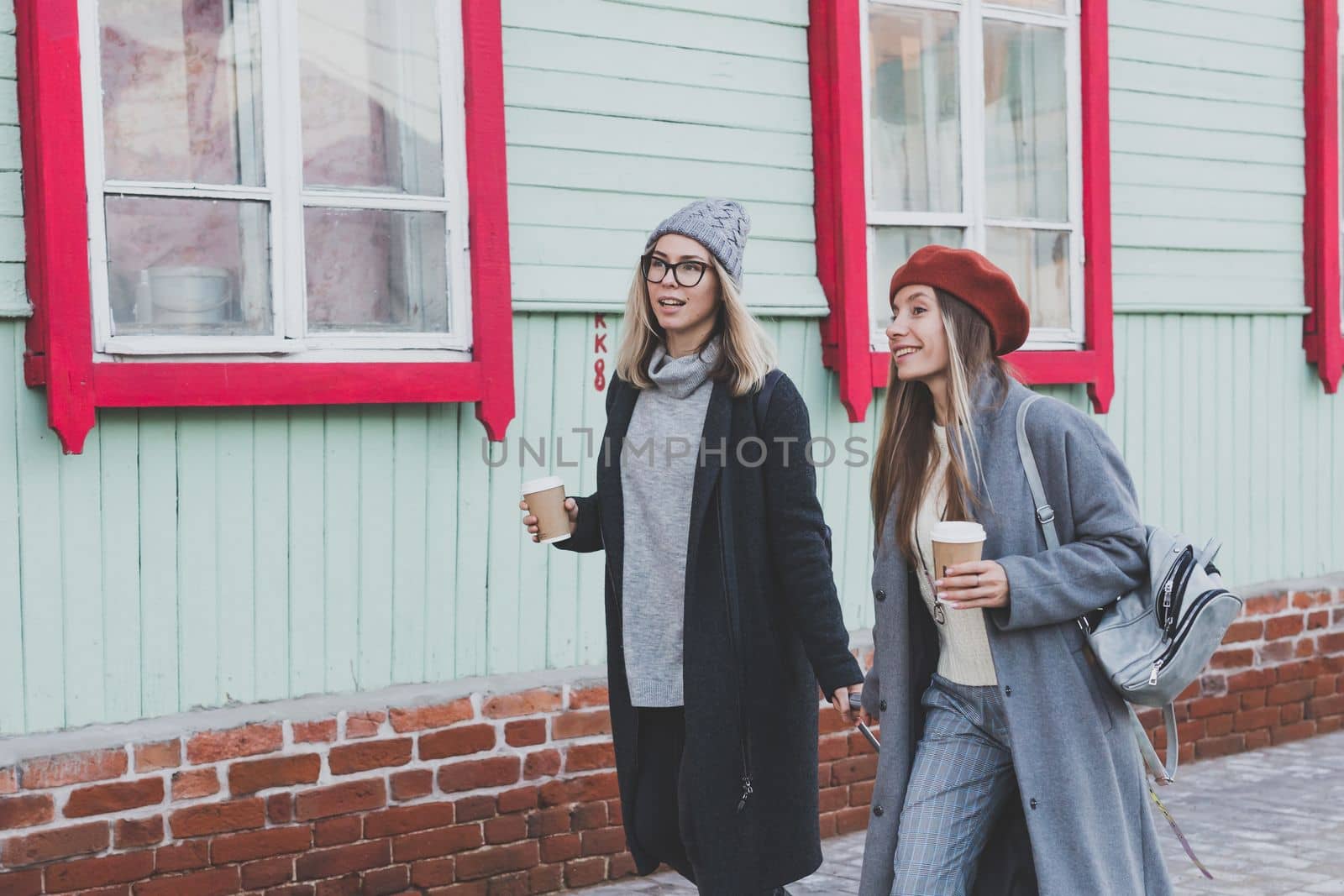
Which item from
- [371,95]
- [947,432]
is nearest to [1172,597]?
[947,432]

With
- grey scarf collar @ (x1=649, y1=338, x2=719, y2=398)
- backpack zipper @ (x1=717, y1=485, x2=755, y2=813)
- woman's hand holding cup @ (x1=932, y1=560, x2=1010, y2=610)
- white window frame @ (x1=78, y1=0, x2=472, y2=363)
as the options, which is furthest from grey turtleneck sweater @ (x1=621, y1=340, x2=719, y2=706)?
white window frame @ (x1=78, y1=0, x2=472, y2=363)

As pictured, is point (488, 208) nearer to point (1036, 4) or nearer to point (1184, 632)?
point (1184, 632)

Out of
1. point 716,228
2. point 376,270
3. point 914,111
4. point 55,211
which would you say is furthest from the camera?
point 914,111

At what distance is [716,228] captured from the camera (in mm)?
3746

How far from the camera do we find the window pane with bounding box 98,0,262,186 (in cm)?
447

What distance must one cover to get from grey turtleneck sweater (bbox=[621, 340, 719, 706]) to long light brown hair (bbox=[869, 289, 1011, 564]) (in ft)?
1.43

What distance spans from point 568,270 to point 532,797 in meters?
1.73

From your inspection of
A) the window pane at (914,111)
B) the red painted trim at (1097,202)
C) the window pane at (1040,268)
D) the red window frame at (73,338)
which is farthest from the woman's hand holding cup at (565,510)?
the red painted trim at (1097,202)

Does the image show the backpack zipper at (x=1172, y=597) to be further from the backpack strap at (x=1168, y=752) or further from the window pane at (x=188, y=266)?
the window pane at (x=188, y=266)

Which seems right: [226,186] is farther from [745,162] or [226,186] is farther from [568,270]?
[745,162]

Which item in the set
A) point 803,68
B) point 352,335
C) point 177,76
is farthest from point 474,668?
point 803,68

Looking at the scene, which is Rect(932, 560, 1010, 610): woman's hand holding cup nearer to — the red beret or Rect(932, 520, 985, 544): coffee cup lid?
Answer: Rect(932, 520, 985, 544): coffee cup lid

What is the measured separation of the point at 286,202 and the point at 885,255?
97.4 inches

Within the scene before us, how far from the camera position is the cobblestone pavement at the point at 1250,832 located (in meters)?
5.27
